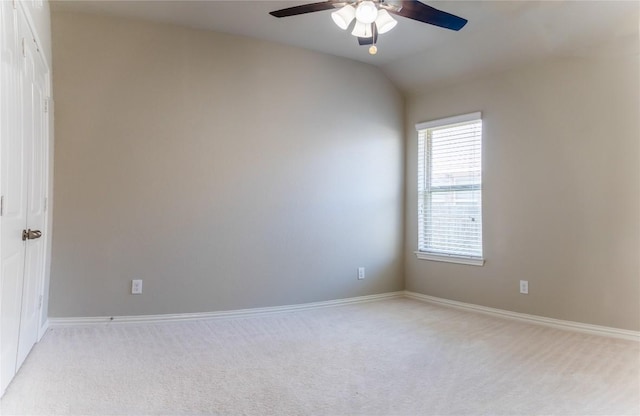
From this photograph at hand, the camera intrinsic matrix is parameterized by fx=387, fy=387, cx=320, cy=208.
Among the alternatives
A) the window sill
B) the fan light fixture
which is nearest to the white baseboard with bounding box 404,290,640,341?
the window sill

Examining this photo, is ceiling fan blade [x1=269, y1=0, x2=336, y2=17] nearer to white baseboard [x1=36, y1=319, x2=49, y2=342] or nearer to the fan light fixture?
the fan light fixture

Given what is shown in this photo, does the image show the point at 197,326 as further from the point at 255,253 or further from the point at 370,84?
the point at 370,84

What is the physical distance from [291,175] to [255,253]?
2.77ft

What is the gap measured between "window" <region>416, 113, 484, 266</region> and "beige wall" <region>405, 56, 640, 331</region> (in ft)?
0.36

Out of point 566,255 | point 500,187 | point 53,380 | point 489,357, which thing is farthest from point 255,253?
point 566,255

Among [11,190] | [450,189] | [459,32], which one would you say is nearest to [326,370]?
[11,190]

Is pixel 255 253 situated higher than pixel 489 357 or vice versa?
pixel 255 253

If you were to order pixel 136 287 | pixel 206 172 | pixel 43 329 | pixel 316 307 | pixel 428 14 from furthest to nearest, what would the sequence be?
pixel 316 307
pixel 206 172
pixel 136 287
pixel 43 329
pixel 428 14

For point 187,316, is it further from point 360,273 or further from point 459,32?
point 459,32

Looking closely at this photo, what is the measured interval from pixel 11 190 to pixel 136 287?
1.50m

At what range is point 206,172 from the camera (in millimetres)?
3527

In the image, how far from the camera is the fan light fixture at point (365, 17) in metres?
2.11

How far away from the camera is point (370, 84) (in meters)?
4.36

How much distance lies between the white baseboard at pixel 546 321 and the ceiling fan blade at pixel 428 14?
2.59 metres
